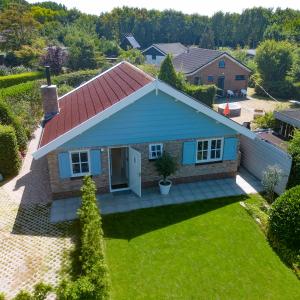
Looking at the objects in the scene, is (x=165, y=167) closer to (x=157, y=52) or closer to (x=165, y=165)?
(x=165, y=165)

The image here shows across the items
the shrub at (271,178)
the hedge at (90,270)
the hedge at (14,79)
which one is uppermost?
the hedge at (14,79)

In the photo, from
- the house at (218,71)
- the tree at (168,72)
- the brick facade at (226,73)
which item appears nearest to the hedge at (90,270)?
the tree at (168,72)

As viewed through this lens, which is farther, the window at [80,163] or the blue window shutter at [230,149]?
the blue window shutter at [230,149]

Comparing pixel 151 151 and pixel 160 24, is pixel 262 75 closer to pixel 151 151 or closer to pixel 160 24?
pixel 151 151

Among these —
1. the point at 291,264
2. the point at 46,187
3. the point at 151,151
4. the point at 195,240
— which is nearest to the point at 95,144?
the point at 151,151

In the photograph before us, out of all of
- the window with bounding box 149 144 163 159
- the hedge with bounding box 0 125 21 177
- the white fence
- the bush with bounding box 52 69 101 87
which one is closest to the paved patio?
the white fence

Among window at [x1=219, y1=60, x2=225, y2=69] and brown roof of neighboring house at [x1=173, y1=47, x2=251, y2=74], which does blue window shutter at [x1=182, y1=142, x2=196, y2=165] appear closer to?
brown roof of neighboring house at [x1=173, y1=47, x2=251, y2=74]

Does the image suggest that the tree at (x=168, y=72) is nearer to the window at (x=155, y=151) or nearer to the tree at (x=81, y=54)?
the window at (x=155, y=151)
